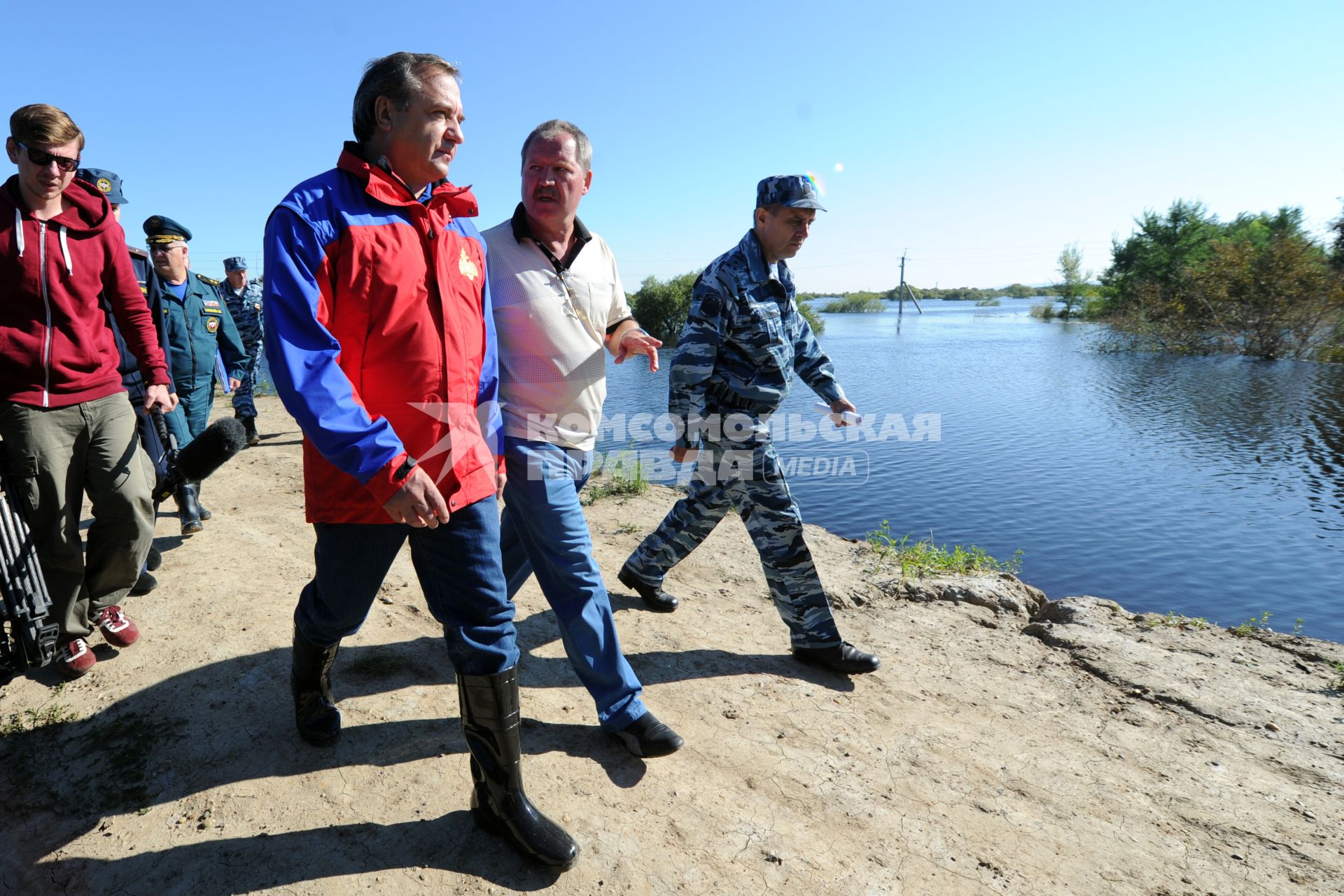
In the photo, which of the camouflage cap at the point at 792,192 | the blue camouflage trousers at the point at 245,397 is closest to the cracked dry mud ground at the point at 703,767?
the camouflage cap at the point at 792,192

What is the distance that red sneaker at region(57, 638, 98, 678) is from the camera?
2.97 meters

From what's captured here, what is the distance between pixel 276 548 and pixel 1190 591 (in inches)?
287

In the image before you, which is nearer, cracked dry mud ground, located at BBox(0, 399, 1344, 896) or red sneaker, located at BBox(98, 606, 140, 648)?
cracked dry mud ground, located at BBox(0, 399, 1344, 896)

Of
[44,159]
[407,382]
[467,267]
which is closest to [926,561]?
[467,267]

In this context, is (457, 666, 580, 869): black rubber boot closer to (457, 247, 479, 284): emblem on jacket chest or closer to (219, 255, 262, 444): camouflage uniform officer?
(457, 247, 479, 284): emblem on jacket chest

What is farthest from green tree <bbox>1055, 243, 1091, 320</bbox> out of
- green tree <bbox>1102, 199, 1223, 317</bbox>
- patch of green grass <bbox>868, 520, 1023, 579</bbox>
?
patch of green grass <bbox>868, 520, 1023, 579</bbox>

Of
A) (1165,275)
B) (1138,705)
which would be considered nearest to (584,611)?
(1138,705)

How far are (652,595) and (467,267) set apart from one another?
2422mm

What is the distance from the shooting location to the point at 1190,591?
635cm

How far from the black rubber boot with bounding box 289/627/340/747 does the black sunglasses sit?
2066 mm

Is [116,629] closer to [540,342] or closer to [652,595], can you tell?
[540,342]

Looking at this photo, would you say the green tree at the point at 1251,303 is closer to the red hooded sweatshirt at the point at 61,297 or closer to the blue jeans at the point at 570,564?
the blue jeans at the point at 570,564

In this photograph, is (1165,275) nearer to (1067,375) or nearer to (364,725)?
(1067,375)

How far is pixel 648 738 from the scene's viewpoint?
2635 millimetres
